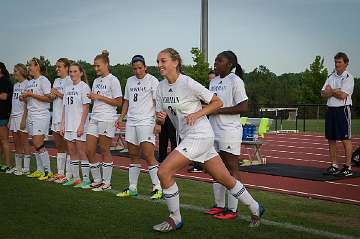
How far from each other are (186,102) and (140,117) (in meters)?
2.37

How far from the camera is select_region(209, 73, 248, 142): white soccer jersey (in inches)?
284

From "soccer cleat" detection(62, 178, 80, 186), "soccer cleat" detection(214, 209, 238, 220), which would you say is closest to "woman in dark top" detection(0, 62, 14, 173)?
"soccer cleat" detection(62, 178, 80, 186)

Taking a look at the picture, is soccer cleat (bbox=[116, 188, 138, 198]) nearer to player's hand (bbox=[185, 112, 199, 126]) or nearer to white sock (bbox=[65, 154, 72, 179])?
white sock (bbox=[65, 154, 72, 179])

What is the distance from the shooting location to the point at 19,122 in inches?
452

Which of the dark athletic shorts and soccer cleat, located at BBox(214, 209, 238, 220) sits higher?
the dark athletic shorts

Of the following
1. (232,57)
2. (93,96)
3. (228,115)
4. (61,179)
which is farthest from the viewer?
Result: (61,179)

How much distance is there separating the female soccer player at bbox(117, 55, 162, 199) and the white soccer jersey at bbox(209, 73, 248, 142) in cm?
165

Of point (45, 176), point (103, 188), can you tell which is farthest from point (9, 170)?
point (103, 188)

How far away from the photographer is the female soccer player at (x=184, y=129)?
20.8ft

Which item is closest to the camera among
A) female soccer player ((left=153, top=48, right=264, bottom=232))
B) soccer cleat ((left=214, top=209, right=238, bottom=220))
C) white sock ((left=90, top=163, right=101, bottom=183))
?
female soccer player ((left=153, top=48, right=264, bottom=232))

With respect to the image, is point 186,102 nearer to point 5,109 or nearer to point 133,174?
point 133,174

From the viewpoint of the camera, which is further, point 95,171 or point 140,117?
point 95,171

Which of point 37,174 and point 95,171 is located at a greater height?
point 95,171

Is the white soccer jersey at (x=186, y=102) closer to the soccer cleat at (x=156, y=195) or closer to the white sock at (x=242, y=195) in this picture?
the white sock at (x=242, y=195)
